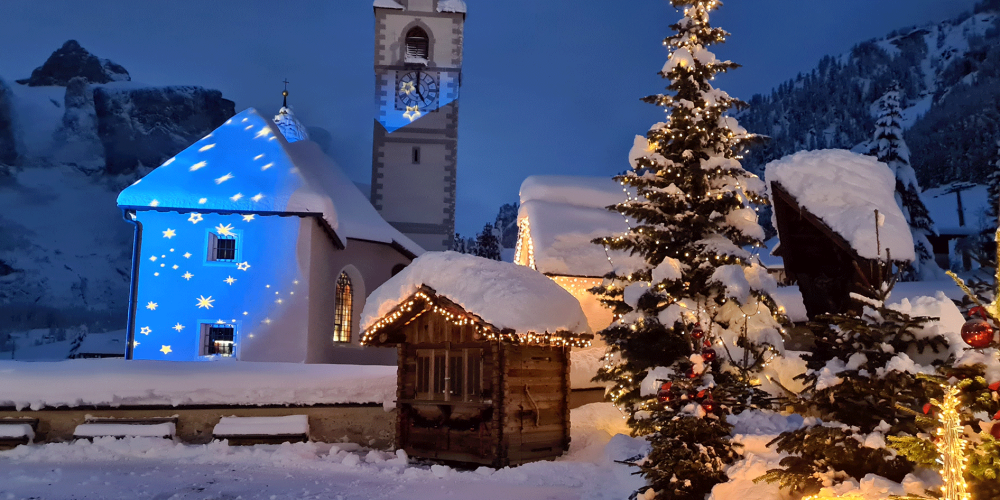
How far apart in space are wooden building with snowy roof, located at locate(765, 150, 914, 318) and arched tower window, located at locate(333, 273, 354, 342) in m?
15.4

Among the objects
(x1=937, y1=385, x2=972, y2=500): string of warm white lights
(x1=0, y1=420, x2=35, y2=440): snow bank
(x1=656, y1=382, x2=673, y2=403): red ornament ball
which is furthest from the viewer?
(x1=0, y1=420, x2=35, y2=440): snow bank

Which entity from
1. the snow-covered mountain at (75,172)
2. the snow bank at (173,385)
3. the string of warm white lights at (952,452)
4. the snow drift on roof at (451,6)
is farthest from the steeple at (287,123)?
the snow-covered mountain at (75,172)

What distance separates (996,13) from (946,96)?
32746 millimetres

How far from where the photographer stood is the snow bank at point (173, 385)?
15.5m

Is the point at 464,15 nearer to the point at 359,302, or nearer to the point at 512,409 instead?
the point at 359,302

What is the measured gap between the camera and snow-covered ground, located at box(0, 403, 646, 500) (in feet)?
36.3

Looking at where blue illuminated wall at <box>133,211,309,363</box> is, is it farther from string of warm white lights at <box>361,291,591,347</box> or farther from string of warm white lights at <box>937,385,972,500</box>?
string of warm white lights at <box>937,385,972,500</box>

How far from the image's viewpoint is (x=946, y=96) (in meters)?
81.4

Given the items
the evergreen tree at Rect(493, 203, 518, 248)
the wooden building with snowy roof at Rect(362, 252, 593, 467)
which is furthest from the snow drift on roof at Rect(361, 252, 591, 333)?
the evergreen tree at Rect(493, 203, 518, 248)

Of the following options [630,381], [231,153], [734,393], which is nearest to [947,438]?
[734,393]

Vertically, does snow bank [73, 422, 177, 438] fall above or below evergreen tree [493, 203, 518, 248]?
below

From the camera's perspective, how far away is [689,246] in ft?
45.8

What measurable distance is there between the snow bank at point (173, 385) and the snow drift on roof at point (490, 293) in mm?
2202

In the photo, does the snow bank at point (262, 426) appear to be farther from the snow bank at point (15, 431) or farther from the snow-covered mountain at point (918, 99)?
the snow-covered mountain at point (918, 99)
